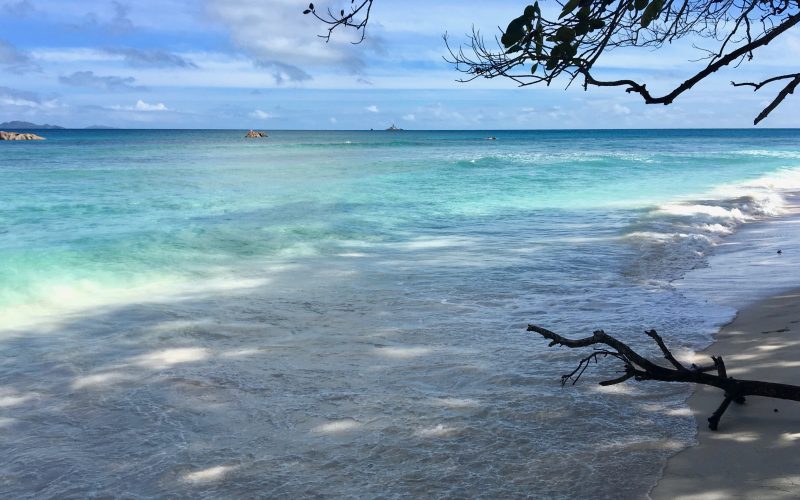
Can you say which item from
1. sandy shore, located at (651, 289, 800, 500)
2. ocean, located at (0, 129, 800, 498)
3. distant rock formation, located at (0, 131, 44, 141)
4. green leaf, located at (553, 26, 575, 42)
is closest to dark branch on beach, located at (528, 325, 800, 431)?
sandy shore, located at (651, 289, 800, 500)

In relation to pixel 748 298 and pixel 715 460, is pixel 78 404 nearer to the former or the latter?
pixel 715 460

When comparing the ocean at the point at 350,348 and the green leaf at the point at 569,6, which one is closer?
the green leaf at the point at 569,6

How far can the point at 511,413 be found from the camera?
3.93m

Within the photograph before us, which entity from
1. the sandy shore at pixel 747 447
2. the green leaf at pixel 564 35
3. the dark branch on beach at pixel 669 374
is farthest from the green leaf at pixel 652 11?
the sandy shore at pixel 747 447

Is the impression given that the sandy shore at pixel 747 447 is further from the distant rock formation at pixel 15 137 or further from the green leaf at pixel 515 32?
the distant rock formation at pixel 15 137

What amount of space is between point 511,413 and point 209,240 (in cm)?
825

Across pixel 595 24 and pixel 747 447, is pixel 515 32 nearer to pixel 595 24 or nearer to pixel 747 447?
pixel 595 24

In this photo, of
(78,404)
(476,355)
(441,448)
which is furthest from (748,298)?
(78,404)

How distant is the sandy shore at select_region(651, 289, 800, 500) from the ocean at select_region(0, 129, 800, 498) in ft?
0.41

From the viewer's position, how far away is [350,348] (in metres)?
5.23

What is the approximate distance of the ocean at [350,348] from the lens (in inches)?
133

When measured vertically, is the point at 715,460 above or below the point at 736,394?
below

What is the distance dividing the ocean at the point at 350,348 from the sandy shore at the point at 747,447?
126 mm

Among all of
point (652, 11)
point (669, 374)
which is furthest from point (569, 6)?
point (669, 374)
